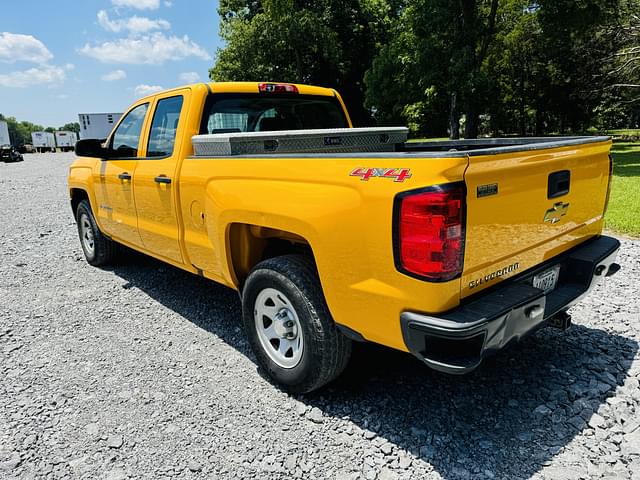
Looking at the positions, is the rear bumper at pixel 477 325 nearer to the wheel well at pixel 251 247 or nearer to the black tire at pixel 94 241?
the wheel well at pixel 251 247

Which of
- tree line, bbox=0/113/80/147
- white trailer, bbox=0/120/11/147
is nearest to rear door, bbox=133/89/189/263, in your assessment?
white trailer, bbox=0/120/11/147

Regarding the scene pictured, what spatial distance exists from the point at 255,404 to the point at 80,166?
13.4 ft

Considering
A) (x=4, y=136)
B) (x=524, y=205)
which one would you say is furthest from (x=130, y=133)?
(x=4, y=136)

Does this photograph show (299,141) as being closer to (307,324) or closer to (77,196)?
(307,324)

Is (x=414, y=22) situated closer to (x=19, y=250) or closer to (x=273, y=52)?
(x=273, y=52)

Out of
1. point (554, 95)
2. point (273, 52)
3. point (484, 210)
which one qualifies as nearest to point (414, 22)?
point (273, 52)

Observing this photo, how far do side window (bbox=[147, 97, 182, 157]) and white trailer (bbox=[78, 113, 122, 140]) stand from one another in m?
35.6

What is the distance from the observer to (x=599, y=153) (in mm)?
3119

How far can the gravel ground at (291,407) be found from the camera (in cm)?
247

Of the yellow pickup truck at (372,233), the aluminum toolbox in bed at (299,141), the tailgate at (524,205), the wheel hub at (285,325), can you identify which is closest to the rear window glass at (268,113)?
the yellow pickup truck at (372,233)

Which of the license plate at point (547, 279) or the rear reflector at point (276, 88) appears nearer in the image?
the license plate at point (547, 279)

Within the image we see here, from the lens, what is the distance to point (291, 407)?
296 centimetres

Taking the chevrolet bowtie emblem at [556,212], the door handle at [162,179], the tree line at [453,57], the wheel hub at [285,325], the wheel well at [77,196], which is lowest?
the wheel hub at [285,325]

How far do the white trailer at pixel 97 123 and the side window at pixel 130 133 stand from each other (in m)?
34.6
